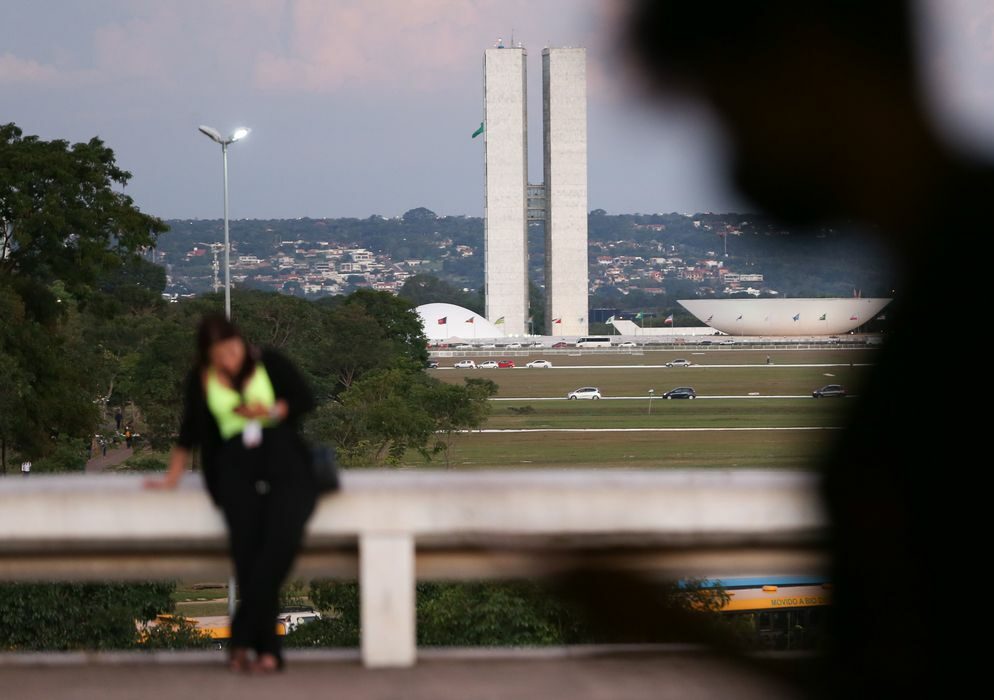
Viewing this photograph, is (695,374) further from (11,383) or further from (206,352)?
(206,352)

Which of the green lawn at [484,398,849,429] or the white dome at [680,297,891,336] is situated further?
the white dome at [680,297,891,336]

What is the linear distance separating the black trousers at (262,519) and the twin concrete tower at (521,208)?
97.4 meters

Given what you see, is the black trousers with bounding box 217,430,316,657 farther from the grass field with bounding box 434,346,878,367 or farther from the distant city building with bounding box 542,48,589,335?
the distant city building with bounding box 542,48,589,335

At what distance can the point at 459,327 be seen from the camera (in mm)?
107562

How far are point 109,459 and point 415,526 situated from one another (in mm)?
33240

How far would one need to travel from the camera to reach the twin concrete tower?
10006 cm

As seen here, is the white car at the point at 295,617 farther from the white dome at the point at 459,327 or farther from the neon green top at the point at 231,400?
the white dome at the point at 459,327

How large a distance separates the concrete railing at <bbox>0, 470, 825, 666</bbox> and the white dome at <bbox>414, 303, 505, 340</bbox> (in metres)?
99.4

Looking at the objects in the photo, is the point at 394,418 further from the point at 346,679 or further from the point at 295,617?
the point at 346,679

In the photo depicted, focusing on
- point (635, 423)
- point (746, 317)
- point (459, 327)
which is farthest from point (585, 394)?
point (459, 327)

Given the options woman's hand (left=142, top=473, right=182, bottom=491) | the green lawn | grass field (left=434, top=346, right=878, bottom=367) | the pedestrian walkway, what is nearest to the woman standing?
woman's hand (left=142, top=473, right=182, bottom=491)

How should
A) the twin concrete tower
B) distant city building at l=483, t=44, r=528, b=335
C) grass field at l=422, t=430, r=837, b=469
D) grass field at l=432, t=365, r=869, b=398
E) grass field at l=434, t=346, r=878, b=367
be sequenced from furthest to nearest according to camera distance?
the twin concrete tower → distant city building at l=483, t=44, r=528, b=335 → grass field at l=434, t=346, r=878, b=367 → grass field at l=432, t=365, r=869, b=398 → grass field at l=422, t=430, r=837, b=469

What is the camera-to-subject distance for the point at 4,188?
2019cm

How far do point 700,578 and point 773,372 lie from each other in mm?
59293
